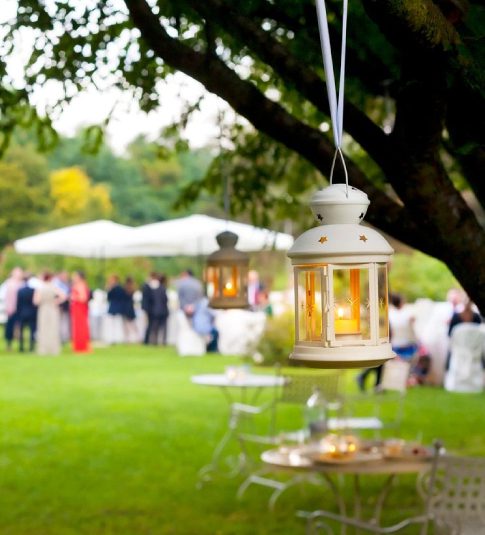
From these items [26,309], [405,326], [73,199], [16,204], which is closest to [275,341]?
[405,326]

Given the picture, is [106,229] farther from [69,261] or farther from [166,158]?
[166,158]

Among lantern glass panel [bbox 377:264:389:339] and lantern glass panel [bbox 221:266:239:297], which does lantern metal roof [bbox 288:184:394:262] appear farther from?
lantern glass panel [bbox 221:266:239:297]

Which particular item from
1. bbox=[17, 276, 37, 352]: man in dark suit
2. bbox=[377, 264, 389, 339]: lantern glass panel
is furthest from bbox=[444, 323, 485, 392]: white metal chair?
bbox=[377, 264, 389, 339]: lantern glass panel

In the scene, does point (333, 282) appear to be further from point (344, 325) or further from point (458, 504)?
point (458, 504)

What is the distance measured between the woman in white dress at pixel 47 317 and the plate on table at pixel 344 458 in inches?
715

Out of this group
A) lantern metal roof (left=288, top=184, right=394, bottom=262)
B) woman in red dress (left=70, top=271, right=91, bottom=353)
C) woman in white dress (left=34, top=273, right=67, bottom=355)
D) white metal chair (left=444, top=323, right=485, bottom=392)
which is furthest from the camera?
woman in red dress (left=70, top=271, right=91, bottom=353)

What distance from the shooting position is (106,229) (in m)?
30.7

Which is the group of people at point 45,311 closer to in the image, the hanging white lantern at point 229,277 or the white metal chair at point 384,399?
the white metal chair at point 384,399

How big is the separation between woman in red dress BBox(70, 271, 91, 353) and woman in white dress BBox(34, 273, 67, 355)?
70 centimetres

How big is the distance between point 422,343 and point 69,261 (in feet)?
85.1

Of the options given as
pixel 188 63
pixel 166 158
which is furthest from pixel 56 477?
pixel 188 63

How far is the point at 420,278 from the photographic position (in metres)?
33.6

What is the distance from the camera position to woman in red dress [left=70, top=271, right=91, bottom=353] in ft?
92.1

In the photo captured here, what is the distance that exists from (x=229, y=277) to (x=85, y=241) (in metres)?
22.2
